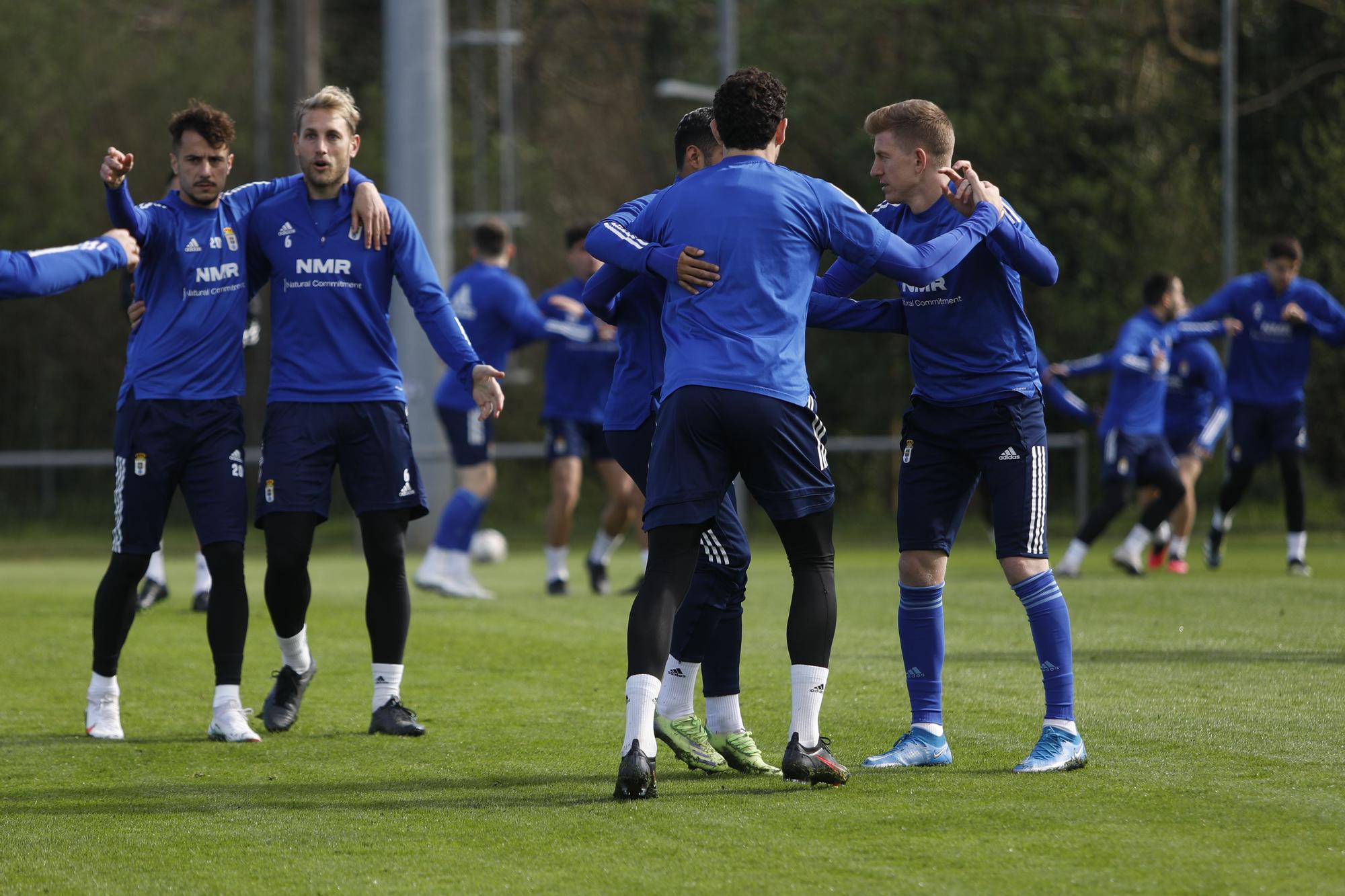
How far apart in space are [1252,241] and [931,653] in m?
15.3

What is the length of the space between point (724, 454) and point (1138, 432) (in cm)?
855

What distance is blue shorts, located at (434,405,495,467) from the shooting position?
12195 mm

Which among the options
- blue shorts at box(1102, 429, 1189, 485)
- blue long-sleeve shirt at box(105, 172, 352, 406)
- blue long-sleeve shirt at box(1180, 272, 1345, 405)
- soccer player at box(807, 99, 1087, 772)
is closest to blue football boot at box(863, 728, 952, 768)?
soccer player at box(807, 99, 1087, 772)

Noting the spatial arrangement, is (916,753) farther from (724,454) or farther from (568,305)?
(568,305)

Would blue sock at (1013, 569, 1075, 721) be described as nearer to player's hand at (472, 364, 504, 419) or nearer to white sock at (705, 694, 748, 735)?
white sock at (705, 694, 748, 735)

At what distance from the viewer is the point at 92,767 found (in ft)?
18.8

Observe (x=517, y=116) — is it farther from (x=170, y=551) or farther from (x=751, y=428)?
(x=751, y=428)

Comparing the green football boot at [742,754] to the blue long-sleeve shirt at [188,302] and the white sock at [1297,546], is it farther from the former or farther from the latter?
the white sock at [1297,546]

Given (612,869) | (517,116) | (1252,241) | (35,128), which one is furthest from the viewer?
(517,116)

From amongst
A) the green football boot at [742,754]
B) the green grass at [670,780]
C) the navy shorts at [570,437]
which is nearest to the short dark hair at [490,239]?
the navy shorts at [570,437]

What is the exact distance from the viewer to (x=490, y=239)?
41.0 ft

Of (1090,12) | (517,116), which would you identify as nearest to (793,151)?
(1090,12)

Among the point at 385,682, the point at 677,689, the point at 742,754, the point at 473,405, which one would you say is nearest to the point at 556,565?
the point at 473,405

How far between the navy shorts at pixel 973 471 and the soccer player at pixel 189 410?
2284mm
